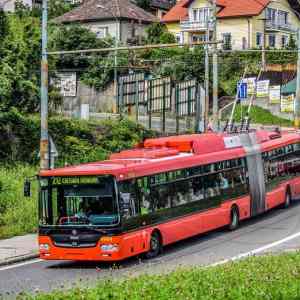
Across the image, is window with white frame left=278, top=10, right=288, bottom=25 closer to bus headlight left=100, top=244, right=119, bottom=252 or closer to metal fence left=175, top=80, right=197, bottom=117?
metal fence left=175, top=80, right=197, bottom=117

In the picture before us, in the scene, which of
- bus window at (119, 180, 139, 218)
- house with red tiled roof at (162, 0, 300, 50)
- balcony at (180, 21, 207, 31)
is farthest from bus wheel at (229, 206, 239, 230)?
balcony at (180, 21, 207, 31)

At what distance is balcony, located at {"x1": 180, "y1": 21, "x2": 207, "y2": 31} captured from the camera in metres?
91.2

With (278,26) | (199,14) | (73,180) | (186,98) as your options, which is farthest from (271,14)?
(73,180)

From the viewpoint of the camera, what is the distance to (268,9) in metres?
Answer: 91.1

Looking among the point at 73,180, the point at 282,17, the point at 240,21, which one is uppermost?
the point at 282,17

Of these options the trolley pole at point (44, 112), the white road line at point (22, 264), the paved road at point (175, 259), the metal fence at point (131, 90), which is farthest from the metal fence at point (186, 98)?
the white road line at point (22, 264)

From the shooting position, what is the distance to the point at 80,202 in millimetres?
20922

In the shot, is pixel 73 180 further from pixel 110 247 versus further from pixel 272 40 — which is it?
pixel 272 40

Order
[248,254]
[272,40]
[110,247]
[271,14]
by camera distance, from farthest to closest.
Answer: [272,40]
[271,14]
[248,254]
[110,247]

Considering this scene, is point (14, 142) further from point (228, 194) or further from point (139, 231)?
point (139, 231)

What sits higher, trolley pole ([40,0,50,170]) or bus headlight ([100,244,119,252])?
trolley pole ([40,0,50,170])

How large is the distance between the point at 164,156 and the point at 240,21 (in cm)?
6700

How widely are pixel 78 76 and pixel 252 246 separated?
4626 cm

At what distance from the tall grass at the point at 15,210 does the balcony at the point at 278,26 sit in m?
63.8
